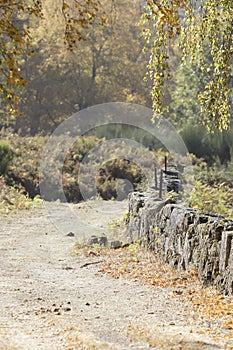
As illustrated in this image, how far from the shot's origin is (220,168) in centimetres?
1834

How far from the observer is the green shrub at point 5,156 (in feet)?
63.5

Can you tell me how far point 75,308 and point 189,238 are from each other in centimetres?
204

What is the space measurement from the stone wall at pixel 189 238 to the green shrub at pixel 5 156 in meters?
9.31

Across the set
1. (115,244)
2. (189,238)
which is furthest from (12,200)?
(189,238)

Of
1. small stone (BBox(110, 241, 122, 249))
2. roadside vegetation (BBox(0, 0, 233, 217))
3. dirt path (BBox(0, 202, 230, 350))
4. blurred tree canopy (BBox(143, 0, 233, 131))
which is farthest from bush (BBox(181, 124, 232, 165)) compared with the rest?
blurred tree canopy (BBox(143, 0, 233, 131))

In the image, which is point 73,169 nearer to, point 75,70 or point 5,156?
point 5,156

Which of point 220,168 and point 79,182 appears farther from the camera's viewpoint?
point 79,182

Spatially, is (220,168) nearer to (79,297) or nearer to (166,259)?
(166,259)

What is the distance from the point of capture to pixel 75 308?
6578 millimetres

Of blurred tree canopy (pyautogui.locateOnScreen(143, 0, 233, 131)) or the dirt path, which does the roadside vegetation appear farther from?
the dirt path

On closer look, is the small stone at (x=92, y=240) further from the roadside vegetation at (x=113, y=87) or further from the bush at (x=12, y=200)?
the bush at (x=12, y=200)

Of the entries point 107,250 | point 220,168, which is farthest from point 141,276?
point 220,168

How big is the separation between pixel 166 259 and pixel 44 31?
26172mm

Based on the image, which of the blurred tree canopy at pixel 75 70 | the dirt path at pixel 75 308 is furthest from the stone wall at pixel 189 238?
the blurred tree canopy at pixel 75 70
